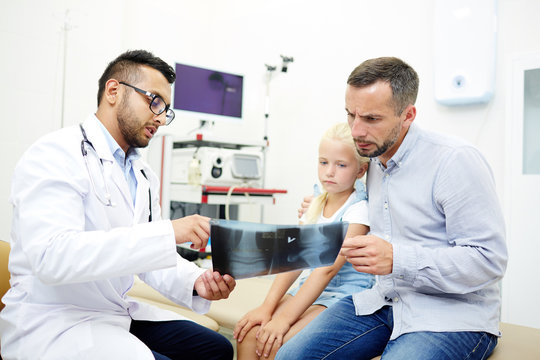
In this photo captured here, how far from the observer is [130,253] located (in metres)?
0.98

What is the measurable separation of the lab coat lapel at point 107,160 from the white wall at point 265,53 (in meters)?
1.94

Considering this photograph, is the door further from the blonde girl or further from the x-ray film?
the x-ray film

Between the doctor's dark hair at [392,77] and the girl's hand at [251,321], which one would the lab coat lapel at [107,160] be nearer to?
the girl's hand at [251,321]

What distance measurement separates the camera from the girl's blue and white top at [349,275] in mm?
1430

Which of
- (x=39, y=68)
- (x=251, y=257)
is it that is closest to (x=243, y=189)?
(x=39, y=68)

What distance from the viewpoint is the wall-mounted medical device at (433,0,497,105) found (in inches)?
93.0

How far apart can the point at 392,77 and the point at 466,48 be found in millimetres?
1435

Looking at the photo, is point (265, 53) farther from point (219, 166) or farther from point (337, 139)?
point (337, 139)

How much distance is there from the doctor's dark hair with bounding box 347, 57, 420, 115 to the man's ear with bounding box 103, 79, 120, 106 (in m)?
0.70

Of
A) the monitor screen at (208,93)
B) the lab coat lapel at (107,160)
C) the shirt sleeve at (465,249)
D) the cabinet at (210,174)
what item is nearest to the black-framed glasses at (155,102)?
the lab coat lapel at (107,160)

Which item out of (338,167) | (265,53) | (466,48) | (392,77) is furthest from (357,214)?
(265,53)

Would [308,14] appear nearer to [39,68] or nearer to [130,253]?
[39,68]

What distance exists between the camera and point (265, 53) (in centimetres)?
375

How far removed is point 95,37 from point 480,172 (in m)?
2.96
